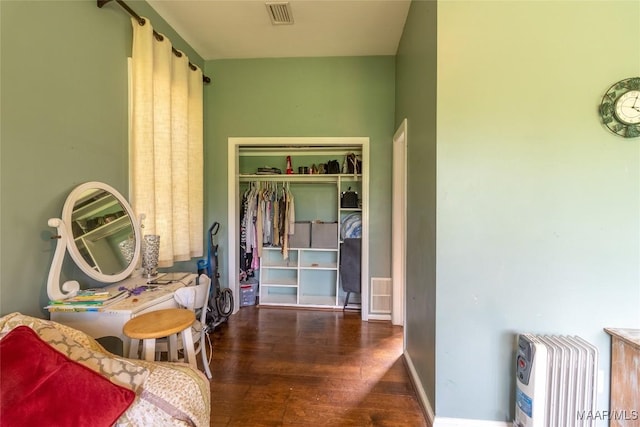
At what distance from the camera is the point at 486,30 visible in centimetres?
150

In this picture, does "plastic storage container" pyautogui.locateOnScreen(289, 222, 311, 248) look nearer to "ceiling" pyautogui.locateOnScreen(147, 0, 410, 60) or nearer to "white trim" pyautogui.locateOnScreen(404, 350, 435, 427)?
"white trim" pyautogui.locateOnScreen(404, 350, 435, 427)

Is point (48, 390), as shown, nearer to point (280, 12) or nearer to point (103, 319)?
point (103, 319)

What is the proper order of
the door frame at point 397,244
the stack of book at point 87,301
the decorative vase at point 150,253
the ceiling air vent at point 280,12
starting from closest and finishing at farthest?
1. the stack of book at point 87,301
2. the decorative vase at point 150,253
3. the ceiling air vent at point 280,12
4. the door frame at point 397,244

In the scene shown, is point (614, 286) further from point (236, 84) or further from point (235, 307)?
point (236, 84)

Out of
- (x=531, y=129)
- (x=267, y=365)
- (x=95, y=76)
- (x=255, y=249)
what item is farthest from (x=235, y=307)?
(x=531, y=129)

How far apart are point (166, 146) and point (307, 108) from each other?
1.57 metres

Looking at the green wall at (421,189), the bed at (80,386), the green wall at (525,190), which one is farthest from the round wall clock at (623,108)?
the bed at (80,386)

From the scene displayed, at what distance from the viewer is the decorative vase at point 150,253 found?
2.04 m

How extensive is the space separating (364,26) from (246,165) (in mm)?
2153

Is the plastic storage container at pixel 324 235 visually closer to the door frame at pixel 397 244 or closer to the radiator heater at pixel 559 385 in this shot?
the door frame at pixel 397 244

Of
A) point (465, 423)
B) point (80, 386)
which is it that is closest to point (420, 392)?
point (465, 423)

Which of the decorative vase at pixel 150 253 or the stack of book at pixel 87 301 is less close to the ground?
the decorative vase at pixel 150 253

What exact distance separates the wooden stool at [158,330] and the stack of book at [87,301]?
0.65 feet

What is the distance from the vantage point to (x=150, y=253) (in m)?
2.05
